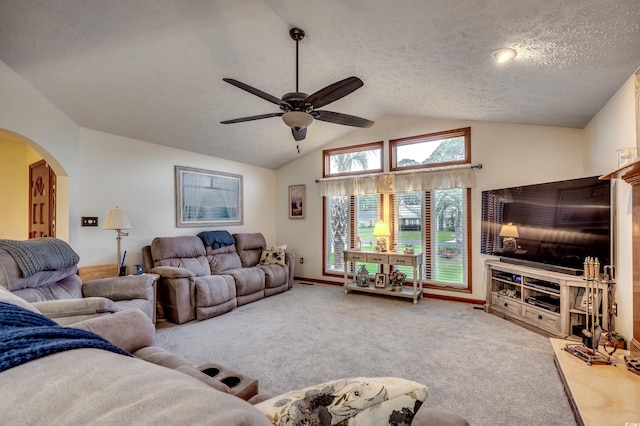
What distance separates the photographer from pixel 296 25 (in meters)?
2.74

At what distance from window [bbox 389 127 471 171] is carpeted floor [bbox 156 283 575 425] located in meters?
2.25

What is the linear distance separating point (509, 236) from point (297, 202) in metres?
3.81

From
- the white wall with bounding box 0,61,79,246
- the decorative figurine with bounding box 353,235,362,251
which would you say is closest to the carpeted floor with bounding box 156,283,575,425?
the decorative figurine with bounding box 353,235,362,251

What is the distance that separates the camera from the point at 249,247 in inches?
210

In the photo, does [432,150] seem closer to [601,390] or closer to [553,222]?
[553,222]

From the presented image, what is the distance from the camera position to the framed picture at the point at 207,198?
4645 millimetres

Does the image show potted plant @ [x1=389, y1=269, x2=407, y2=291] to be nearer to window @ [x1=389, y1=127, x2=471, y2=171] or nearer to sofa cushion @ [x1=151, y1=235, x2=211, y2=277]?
window @ [x1=389, y1=127, x2=471, y2=171]

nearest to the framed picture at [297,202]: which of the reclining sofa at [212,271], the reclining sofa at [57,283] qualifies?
the reclining sofa at [212,271]

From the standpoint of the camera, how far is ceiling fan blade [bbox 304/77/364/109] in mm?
2309

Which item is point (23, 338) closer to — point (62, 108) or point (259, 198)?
point (62, 108)

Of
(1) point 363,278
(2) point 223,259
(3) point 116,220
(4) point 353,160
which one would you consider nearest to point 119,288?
(3) point 116,220

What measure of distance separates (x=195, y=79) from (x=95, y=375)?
344 cm

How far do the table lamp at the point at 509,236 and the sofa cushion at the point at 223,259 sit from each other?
4053mm

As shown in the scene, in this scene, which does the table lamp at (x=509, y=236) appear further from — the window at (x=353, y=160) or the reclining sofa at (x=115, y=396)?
the reclining sofa at (x=115, y=396)
